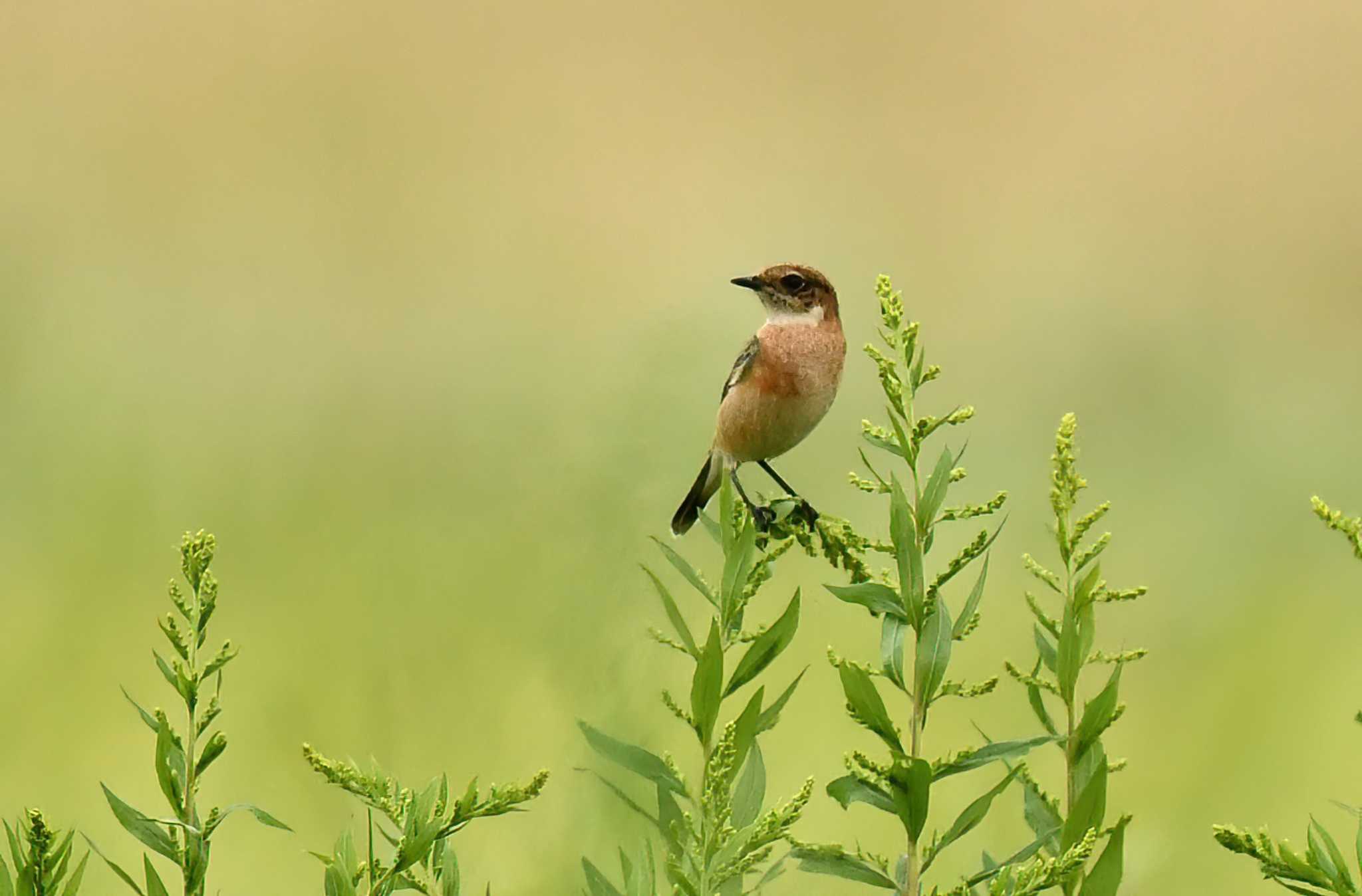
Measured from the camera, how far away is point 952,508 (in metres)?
0.97

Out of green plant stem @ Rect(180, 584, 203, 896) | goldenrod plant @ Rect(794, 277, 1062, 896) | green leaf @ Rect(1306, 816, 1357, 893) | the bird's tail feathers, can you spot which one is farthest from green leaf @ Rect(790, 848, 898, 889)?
the bird's tail feathers

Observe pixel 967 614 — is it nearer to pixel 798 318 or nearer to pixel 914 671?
pixel 914 671

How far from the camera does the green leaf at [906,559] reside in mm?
941

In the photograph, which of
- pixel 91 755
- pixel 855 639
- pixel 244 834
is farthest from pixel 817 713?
pixel 91 755

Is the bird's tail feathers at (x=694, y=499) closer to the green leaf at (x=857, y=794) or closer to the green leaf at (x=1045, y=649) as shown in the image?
the green leaf at (x=1045, y=649)

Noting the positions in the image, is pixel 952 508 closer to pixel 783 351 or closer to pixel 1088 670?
pixel 783 351

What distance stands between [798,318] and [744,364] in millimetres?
153

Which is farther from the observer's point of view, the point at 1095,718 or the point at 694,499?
the point at 694,499

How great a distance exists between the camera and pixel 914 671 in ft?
3.15

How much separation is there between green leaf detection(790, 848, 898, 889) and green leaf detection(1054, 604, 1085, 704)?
0.15 meters

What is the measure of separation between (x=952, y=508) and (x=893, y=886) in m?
0.22

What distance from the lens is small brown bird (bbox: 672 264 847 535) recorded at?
288 centimetres

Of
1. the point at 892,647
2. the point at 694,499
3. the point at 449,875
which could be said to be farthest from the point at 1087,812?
the point at 694,499

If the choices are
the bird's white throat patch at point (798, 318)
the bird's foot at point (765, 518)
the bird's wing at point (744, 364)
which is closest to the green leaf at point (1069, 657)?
the bird's foot at point (765, 518)
